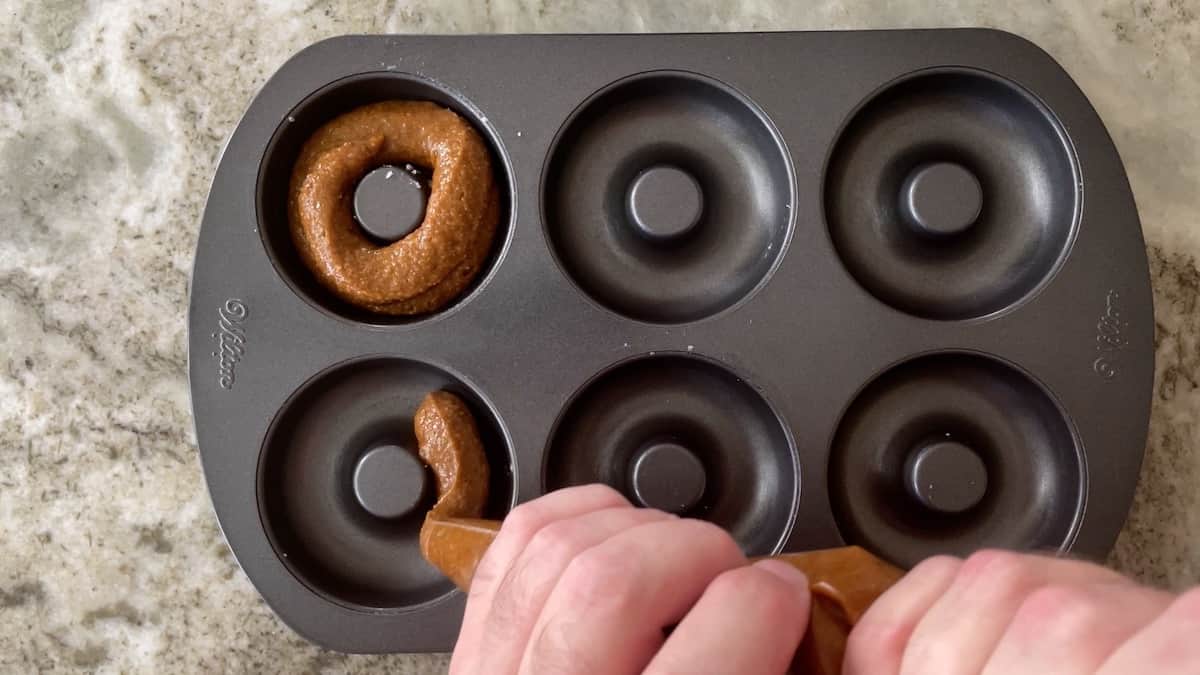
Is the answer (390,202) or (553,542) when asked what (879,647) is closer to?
(553,542)

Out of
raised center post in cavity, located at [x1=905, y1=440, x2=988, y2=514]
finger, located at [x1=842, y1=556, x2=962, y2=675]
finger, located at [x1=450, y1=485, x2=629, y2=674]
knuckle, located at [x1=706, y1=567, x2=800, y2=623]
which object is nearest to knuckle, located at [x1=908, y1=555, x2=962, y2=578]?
finger, located at [x1=842, y1=556, x2=962, y2=675]

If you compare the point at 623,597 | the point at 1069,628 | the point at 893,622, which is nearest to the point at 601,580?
the point at 623,597

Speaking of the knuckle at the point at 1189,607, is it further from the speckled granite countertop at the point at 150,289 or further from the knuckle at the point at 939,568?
the speckled granite countertop at the point at 150,289

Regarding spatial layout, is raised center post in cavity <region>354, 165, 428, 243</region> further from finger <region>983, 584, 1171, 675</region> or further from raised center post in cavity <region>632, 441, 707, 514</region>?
finger <region>983, 584, 1171, 675</region>

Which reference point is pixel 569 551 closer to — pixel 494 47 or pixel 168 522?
pixel 494 47

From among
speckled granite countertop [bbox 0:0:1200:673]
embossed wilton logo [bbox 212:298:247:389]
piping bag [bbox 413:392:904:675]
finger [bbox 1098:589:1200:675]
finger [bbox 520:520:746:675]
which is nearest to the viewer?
finger [bbox 1098:589:1200:675]

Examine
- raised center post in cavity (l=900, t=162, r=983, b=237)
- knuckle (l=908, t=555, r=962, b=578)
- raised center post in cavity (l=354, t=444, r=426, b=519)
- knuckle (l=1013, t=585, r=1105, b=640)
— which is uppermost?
raised center post in cavity (l=900, t=162, r=983, b=237)

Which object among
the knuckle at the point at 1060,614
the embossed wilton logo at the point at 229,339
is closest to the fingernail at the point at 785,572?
the knuckle at the point at 1060,614
